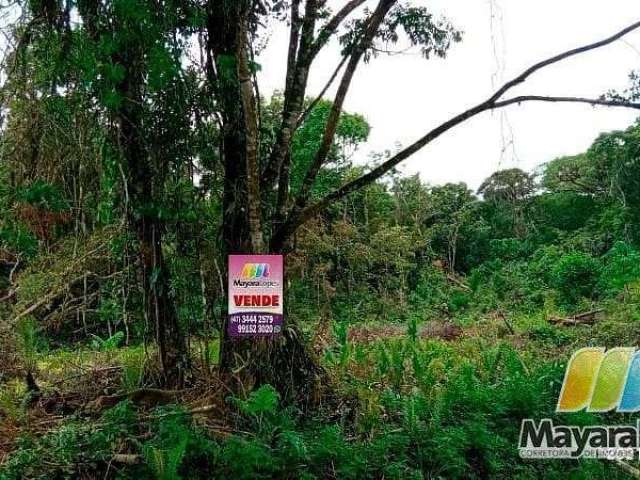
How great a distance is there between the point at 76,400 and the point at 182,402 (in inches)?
36.6

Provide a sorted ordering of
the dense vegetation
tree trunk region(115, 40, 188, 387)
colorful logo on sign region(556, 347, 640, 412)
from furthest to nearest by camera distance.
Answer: colorful logo on sign region(556, 347, 640, 412) < tree trunk region(115, 40, 188, 387) < the dense vegetation

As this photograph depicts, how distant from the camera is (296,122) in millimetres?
4605

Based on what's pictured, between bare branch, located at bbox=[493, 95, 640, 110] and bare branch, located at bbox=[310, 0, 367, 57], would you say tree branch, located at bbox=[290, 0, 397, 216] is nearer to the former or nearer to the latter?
bare branch, located at bbox=[310, 0, 367, 57]

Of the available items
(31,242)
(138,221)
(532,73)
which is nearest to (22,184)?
Answer: (31,242)

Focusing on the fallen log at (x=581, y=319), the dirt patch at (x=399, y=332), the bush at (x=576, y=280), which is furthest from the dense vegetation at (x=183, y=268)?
the bush at (x=576, y=280)

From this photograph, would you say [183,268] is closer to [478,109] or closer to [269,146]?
[269,146]

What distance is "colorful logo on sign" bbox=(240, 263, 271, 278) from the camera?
425 cm

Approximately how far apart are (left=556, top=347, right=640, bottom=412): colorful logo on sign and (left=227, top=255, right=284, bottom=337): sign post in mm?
2406

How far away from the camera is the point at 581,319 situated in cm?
1094

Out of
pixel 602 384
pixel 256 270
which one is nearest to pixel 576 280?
pixel 602 384

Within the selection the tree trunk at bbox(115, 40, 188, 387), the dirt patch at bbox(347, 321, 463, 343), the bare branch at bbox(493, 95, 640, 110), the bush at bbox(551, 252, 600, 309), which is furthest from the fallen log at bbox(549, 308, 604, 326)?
the tree trunk at bbox(115, 40, 188, 387)

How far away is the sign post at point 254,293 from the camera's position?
4219 millimetres

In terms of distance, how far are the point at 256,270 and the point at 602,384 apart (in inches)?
123

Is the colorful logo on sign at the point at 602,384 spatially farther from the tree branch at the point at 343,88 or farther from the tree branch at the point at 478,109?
the tree branch at the point at 343,88
